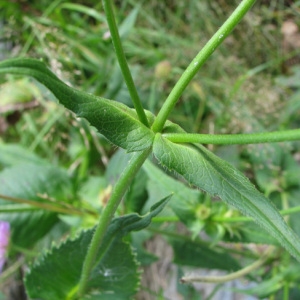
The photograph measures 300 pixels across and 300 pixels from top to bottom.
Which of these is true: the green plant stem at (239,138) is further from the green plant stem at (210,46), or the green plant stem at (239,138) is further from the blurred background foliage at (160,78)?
the blurred background foliage at (160,78)

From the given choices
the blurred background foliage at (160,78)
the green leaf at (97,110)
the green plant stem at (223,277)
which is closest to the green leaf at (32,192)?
the blurred background foliage at (160,78)

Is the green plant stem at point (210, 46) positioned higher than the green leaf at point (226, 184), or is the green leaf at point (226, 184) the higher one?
the green plant stem at point (210, 46)

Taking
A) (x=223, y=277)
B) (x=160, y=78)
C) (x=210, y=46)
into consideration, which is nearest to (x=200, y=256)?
(x=223, y=277)

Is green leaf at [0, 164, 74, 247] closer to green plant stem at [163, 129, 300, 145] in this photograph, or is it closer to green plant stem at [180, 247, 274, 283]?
green plant stem at [180, 247, 274, 283]

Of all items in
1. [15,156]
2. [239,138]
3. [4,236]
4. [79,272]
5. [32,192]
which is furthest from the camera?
[15,156]

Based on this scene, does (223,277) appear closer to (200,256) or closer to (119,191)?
(200,256)

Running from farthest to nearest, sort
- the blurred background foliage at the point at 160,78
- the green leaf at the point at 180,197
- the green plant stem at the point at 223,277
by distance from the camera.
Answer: the blurred background foliage at the point at 160,78, the green leaf at the point at 180,197, the green plant stem at the point at 223,277
